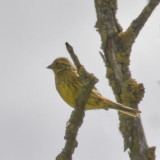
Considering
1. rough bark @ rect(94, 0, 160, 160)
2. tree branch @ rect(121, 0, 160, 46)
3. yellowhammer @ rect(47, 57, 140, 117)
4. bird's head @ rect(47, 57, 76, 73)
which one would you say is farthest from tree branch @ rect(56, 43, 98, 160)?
bird's head @ rect(47, 57, 76, 73)

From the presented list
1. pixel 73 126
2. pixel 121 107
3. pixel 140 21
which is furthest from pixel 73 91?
pixel 73 126

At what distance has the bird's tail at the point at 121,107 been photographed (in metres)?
9.07

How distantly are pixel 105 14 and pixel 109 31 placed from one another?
0.34 m

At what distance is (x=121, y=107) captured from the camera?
9578mm

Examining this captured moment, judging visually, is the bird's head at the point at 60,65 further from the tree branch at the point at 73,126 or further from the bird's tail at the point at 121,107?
the tree branch at the point at 73,126

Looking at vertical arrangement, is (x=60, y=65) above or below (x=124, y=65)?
above

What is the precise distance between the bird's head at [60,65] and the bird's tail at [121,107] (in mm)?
850

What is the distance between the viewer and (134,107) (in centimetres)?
947

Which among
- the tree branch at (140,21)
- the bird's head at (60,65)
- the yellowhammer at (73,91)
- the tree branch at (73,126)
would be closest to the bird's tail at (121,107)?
the yellowhammer at (73,91)

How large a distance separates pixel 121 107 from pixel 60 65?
66.9 inches

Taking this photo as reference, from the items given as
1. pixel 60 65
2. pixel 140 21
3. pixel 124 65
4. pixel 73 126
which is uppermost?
pixel 140 21

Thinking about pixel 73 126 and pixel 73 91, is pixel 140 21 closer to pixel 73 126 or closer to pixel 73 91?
pixel 73 91

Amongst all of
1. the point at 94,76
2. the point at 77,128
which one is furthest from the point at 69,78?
the point at 94,76

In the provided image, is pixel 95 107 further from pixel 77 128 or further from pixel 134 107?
pixel 77 128
